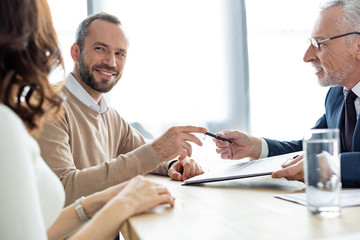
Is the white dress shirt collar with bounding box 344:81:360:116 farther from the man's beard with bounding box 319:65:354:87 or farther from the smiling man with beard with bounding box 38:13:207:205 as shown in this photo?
the smiling man with beard with bounding box 38:13:207:205

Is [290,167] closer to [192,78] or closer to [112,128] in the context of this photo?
[112,128]

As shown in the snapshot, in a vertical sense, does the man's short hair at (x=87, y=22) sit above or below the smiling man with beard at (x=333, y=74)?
above


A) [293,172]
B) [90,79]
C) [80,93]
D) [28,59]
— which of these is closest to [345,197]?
[293,172]

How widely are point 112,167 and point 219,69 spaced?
5.49ft

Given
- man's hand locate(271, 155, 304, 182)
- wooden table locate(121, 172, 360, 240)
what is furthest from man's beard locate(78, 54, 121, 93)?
man's hand locate(271, 155, 304, 182)

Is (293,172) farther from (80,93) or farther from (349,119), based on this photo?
(80,93)

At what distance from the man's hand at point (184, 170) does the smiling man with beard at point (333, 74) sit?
0.18 metres

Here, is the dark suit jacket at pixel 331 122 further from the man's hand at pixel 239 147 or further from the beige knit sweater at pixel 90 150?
the beige knit sweater at pixel 90 150

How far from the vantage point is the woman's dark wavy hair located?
Answer: 0.64m

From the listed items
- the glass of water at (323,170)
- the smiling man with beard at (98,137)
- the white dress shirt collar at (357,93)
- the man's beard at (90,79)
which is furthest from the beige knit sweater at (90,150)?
the white dress shirt collar at (357,93)

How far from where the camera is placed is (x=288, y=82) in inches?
119

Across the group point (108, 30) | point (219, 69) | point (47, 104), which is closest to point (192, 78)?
point (219, 69)

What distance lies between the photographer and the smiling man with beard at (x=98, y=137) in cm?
135

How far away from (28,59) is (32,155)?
181 mm
